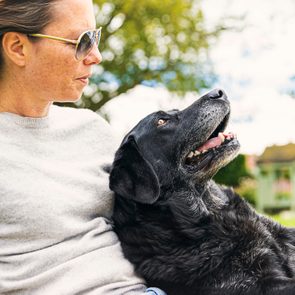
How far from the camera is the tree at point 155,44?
2136 centimetres

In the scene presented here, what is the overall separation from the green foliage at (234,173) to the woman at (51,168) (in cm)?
2027

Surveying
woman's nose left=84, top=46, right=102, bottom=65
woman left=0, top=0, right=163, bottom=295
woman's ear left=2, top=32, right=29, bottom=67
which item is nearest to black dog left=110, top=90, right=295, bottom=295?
woman left=0, top=0, right=163, bottom=295

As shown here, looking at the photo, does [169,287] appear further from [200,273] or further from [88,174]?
[88,174]

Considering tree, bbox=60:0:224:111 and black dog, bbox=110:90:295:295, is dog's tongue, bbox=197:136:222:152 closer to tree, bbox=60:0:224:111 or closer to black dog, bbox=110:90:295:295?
black dog, bbox=110:90:295:295

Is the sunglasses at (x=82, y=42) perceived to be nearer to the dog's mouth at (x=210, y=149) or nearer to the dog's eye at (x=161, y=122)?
the dog's eye at (x=161, y=122)

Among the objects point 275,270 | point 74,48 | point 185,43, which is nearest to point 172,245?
point 275,270

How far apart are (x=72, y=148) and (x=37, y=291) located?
72 centimetres

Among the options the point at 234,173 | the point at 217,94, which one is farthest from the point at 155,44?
the point at 217,94

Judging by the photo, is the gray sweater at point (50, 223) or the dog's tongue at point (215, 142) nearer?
the gray sweater at point (50, 223)

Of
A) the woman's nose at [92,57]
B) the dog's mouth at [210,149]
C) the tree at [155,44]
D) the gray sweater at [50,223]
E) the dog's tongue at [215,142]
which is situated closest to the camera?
the gray sweater at [50,223]

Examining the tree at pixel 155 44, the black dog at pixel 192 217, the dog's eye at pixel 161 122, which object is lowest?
the tree at pixel 155 44

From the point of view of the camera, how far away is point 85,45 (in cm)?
298

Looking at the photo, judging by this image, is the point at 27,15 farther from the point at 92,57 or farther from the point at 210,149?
the point at 210,149

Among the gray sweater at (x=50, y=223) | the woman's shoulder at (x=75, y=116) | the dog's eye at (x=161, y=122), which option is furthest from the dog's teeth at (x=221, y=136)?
the gray sweater at (x=50, y=223)
